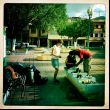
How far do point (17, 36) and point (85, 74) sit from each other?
1.01m

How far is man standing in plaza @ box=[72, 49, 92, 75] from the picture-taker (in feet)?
14.1

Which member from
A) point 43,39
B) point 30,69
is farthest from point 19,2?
point 30,69

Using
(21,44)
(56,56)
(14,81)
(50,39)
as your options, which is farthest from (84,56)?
(14,81)

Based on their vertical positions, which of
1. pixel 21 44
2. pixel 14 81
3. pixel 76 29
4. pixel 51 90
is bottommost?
pixel 51 90

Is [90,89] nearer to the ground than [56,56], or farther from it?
nearer to the ground

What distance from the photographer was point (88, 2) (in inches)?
166

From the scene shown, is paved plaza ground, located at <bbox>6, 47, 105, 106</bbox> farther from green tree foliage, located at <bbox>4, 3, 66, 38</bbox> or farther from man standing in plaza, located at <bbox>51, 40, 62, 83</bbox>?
green tree foliage, located at <bbox>4, 3, 66, 38</bbox>

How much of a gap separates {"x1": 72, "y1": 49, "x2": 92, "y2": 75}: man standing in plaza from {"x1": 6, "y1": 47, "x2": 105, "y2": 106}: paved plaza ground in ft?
0.18

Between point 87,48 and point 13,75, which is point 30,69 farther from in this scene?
point 87,48

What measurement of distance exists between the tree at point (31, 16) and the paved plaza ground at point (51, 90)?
13.5 inches

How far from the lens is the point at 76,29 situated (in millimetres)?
4320

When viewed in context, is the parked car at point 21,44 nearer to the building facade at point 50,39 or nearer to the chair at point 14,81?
the building facade at point 50,39

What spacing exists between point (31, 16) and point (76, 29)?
610 millimetres

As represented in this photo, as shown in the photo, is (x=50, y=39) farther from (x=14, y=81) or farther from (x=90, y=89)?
(x=90, y=89)
